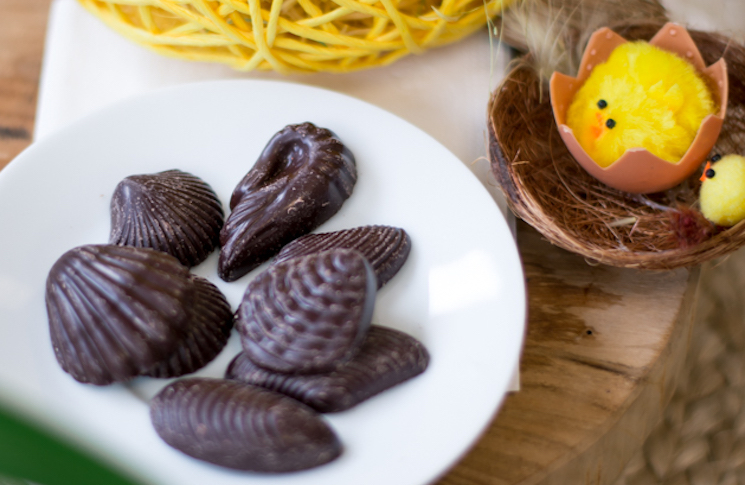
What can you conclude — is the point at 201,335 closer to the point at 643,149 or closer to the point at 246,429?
the point at 246,429

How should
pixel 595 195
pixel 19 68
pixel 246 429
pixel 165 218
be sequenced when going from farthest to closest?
1. pixel 19 68
2. pixel 595 195
3. pixel 165 218
4. pixel 246 429

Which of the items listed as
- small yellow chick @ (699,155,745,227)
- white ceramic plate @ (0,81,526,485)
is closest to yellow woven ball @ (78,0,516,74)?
white ceramic plate @ (0,81,526,485)

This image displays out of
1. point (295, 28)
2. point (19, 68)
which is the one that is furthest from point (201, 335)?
→ point (19, 68)

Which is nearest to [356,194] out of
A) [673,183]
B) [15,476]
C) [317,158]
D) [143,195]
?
[317,158]

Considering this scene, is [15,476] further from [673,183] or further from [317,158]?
[673,183]

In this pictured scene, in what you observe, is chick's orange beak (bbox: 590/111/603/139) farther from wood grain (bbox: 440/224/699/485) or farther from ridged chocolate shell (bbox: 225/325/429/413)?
ridged chocolate shell (bbox: 225/325/429/413)

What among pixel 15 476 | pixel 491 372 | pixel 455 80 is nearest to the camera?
pixel 15 476

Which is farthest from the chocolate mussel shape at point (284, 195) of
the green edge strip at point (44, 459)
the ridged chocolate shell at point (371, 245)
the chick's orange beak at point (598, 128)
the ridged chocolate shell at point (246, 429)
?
the green edge strip at point (44, 459)
